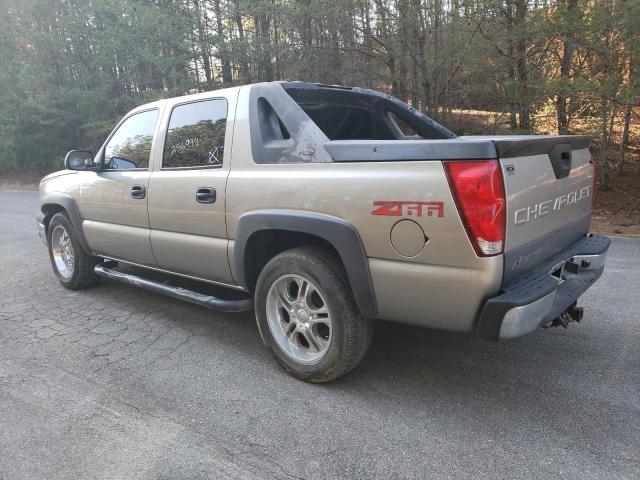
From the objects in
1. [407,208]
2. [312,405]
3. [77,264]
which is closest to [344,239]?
[407,208]

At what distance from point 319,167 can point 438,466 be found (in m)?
1.73

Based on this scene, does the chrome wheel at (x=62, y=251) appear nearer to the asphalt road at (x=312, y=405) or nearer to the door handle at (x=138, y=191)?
the asphalt road at (x=312, y=405)

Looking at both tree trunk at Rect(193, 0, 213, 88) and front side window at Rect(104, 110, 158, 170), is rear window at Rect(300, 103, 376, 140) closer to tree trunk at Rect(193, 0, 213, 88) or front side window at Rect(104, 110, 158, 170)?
front side window at Rect(104, 110, 158, 170)

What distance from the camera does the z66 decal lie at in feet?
8.14

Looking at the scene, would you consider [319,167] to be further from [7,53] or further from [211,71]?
[7,53]

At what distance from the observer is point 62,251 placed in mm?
5551

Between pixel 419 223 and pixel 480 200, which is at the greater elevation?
pixel 480 200

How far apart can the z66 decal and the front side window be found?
8.01 feet

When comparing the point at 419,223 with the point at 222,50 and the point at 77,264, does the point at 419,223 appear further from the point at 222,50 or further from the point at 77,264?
the point at 222,50

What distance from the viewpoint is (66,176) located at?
5203mm

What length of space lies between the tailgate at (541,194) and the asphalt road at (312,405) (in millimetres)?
823

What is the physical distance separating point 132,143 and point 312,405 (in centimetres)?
297

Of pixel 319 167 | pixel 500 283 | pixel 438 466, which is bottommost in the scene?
pixel 438 466

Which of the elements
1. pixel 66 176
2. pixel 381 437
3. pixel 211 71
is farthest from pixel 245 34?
pixel 381 437
